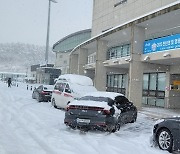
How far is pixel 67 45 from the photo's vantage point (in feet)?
252

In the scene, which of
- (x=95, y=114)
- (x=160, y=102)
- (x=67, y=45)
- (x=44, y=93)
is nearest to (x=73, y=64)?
(x=44, y=93)

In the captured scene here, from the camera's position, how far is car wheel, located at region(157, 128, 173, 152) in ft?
25.6

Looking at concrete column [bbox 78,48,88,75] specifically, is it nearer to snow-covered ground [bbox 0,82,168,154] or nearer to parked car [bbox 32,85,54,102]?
parked car [bbox 32,85,54,102]

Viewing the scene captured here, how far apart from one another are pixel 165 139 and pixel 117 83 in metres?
24.2

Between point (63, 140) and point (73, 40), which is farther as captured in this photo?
point (73, 40)

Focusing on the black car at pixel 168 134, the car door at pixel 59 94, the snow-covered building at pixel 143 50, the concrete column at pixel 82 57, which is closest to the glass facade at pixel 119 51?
the snow-covered building at pixel 143 50

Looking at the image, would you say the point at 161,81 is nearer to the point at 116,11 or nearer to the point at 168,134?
the point at 116,11

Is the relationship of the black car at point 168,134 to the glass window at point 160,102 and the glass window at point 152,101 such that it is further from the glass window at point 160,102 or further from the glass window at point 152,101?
the glass window at point 152,101

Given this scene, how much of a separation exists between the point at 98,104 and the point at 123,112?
182cm

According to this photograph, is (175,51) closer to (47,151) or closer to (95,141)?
(95,141)

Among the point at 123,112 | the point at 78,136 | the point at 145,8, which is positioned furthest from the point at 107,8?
the point at 78,136

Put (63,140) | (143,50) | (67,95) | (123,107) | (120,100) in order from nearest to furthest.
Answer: (63,140) → (123,107) → (120,100) → (67,95) → (143,50)

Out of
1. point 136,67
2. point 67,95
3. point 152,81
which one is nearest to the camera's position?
point 67,95

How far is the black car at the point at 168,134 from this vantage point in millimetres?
7637
